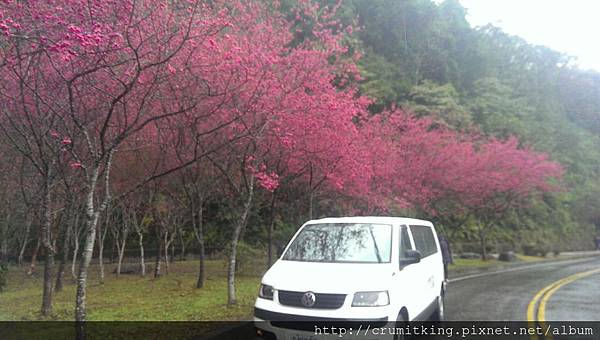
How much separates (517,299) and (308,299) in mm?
8206

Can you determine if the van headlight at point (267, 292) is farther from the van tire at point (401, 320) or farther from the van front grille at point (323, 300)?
the van tire at point (401, 320)

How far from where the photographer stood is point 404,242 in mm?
7047

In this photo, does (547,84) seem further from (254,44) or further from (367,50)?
(254,44)

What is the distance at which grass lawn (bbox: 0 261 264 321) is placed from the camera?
945 centimetres

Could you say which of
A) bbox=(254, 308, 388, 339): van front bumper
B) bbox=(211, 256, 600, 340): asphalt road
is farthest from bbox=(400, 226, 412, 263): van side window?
bbox=(211, 256, 600, 340): asphalt road

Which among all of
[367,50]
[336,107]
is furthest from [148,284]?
[367,50]

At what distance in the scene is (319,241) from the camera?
277 inches

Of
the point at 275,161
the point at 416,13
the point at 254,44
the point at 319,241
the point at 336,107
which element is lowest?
the point at 319,241

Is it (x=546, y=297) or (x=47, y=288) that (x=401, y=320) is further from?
(x=546, y=297)

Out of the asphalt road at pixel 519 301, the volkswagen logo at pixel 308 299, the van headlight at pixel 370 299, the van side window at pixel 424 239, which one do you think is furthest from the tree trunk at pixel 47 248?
the van side window at pixel 424 239

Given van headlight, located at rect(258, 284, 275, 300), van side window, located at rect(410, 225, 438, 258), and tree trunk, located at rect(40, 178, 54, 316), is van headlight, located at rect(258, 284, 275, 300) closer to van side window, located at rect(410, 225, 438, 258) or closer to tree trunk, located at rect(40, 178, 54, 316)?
van side window, located at rect(410, 225, 438, 258)

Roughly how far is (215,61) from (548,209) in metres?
44.7

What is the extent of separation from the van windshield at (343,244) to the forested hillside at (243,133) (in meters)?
2.30

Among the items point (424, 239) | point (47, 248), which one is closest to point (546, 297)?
point (424, 239)
